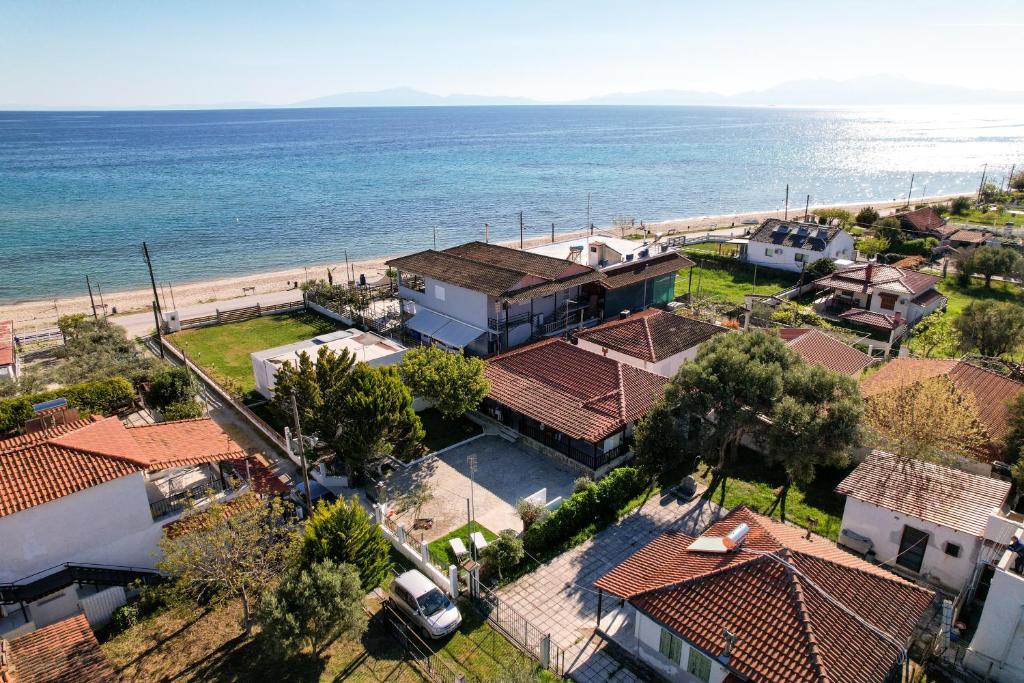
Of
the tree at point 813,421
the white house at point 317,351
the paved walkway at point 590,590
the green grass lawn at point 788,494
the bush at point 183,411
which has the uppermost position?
the tree at point 813,421

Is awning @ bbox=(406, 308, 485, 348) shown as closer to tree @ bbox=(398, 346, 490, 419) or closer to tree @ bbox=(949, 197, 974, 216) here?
tree @ bbox=(398, 346, 490, 419)

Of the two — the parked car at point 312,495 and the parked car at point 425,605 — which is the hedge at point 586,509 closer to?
the parked car at point 425,605

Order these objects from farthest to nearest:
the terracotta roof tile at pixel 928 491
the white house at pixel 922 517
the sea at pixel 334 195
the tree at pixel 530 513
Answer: the sea at pixel 334 195
the tree at pixel 530 513
the terracotta roof tile at pixel 928 491
the white house at pixel 922 517

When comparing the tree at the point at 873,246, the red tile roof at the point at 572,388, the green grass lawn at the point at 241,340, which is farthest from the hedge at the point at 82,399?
the tree at the point at 873,246

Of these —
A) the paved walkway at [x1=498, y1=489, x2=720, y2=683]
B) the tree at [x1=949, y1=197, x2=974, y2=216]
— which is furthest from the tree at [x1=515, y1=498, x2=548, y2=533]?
the tree at [x1=949, y1=197, x2=974, y2=216]

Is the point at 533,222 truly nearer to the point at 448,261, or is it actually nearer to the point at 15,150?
the point at 448,261

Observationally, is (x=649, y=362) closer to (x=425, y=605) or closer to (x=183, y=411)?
(x=425, y=605)

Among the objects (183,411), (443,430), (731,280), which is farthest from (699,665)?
(731,280)
